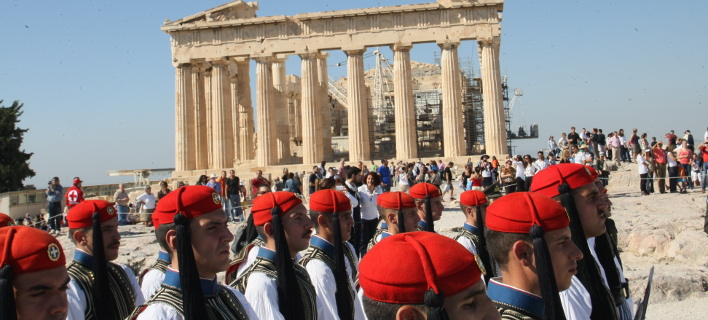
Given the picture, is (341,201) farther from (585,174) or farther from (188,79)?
(188,79)

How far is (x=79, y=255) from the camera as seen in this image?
5102 millimetres

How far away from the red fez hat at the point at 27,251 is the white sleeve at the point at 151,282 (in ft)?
7.09

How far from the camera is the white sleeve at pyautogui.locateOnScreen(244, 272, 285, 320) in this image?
415cm

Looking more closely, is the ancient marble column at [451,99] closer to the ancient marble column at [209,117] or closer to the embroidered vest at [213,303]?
the ancient marble column at [209,117]

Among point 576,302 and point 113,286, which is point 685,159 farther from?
point 113,286

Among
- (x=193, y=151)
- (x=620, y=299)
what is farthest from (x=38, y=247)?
(x=193, y=151)

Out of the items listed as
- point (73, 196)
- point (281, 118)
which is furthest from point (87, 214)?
point (281, 118)

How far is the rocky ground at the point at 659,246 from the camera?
8.78 metres

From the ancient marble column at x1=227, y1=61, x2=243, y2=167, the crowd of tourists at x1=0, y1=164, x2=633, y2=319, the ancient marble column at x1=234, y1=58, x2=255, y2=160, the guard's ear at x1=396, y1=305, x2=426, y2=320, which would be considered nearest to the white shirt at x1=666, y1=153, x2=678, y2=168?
the crowd of tourists at x1=0, y1=164, x2=633, y2=319

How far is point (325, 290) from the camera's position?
4.89m

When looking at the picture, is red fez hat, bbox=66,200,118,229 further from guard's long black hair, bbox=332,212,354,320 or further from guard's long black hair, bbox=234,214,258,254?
guard's long black hair, bbox=332,212,354,320

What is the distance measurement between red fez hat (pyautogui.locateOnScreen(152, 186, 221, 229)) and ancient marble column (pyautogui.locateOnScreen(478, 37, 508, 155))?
3274 centimetres

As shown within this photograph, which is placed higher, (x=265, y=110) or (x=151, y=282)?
(x=265, y=110)

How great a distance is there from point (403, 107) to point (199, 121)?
12910mm
